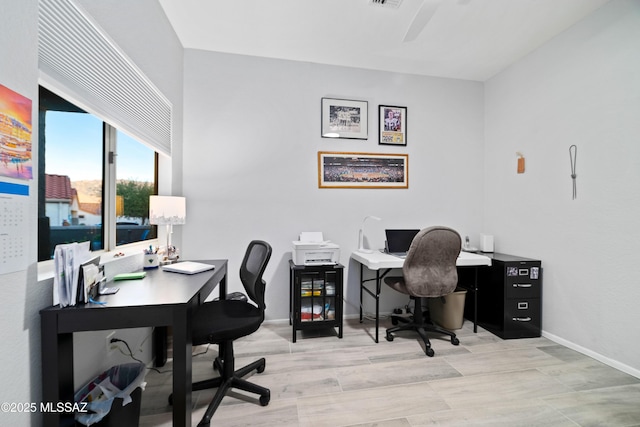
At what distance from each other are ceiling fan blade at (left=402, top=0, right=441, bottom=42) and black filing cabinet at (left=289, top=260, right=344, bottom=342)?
86.1 inches

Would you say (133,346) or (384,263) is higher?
(384,263)

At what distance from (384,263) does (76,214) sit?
7.23 ft

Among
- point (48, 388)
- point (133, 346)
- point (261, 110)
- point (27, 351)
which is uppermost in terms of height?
point (261, 110)

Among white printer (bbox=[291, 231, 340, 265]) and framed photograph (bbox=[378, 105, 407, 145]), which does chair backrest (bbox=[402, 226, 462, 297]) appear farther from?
framed photograph (bbox=[378, 105, 407, 145])

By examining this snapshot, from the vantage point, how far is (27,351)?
38.9 inches

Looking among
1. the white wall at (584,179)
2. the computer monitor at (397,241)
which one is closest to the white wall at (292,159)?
the computer monitor at (397,241)

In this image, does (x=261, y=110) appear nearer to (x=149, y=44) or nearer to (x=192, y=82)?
(x=192, y=82)

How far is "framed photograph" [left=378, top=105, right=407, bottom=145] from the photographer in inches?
121

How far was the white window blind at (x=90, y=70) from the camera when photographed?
3.56 ft

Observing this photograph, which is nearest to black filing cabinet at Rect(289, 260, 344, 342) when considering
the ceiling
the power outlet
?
the power outlet

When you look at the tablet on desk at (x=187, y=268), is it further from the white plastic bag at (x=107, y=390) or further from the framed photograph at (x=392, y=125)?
the framed photograph at (x=392, y=125)

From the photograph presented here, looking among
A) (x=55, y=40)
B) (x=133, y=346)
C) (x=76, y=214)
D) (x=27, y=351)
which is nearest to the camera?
(x=27, y=351)

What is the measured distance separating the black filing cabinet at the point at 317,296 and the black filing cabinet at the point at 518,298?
1.54 meters

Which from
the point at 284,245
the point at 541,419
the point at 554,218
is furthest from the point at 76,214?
the point at 554,218
